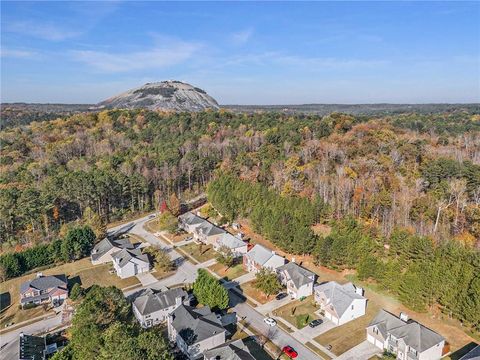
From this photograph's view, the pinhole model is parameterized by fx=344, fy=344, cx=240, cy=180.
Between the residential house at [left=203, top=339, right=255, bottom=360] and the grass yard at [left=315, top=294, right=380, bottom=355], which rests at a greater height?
the residential house at [left=203, top=339, right=255, bottom=360]

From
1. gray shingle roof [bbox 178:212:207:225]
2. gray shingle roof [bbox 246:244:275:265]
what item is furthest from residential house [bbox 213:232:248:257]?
gray shingle roof [bbox 178:212:207:225]

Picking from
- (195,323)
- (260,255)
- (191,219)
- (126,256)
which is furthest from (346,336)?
(191,219)

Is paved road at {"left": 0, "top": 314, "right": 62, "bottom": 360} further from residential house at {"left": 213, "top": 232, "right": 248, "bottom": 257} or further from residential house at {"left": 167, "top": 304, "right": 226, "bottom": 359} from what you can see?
residential house at {"left": 213, "top": 232, "right": 248, "bottom": 257}

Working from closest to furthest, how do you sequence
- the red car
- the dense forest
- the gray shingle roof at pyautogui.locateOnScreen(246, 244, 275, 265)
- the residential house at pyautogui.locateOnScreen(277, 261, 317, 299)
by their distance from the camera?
1. the red car
2. the residential house at pyautogui.locateOnScreen(277, 261, 317, 299)
3. the gray shingle roof at pyautogui.locateOnScreen(246, 244, 275, 265)
4. the dense forest

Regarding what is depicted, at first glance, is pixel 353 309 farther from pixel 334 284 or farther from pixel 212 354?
pixel 212 354

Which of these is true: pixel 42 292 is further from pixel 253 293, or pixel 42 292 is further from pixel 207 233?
pixel 253 293

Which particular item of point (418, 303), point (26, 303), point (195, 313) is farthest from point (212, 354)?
point (26, 303)

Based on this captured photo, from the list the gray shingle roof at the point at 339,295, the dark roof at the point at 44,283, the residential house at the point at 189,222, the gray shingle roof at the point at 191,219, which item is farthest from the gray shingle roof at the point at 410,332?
the dark roof at the point at 44,283
